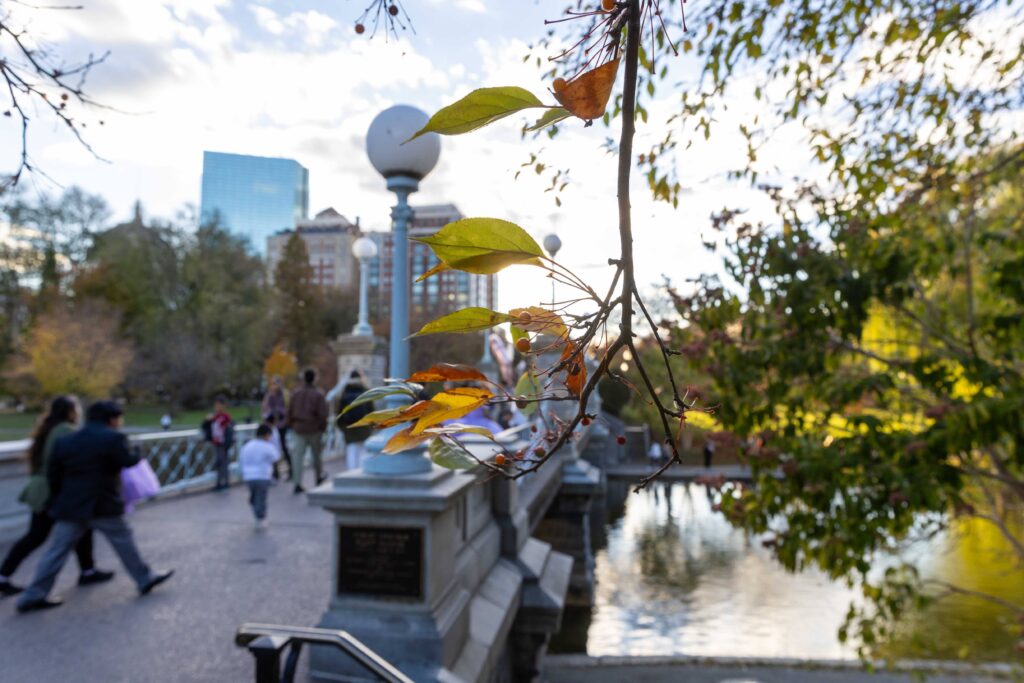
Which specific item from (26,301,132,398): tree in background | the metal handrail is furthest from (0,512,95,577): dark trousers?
(26,301,132,398): tree in background

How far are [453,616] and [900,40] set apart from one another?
4.82m

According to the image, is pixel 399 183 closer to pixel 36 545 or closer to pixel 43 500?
pixel 43 500

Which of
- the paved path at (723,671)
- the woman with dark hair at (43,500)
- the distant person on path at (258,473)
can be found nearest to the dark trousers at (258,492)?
the distant person on path at (258,473)

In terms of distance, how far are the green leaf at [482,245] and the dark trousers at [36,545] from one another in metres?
6.68

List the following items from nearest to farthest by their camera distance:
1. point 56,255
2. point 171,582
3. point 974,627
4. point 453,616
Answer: point 453,616 < point 171,582 < point 974,627 < point 56,255

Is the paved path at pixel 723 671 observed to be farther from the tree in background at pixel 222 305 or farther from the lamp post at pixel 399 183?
the tree in background at pixel 222 305

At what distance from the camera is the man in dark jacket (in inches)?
219

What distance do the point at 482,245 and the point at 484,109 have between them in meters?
0.17

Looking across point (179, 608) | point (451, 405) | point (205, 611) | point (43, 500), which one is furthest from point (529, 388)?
→ point (43, 500)

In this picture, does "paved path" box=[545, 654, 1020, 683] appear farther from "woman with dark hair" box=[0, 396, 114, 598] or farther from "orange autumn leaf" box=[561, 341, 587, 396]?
"orange autumn leaf" box=[561, 341, 587, 396]

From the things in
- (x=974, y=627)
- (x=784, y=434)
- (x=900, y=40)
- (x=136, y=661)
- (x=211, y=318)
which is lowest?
(x=974, y=627)

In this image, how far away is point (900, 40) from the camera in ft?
15.7

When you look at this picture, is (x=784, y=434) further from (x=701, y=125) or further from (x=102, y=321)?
(x=102, y=321)

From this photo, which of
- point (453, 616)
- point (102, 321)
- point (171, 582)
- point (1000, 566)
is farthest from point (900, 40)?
point (102, 321)
